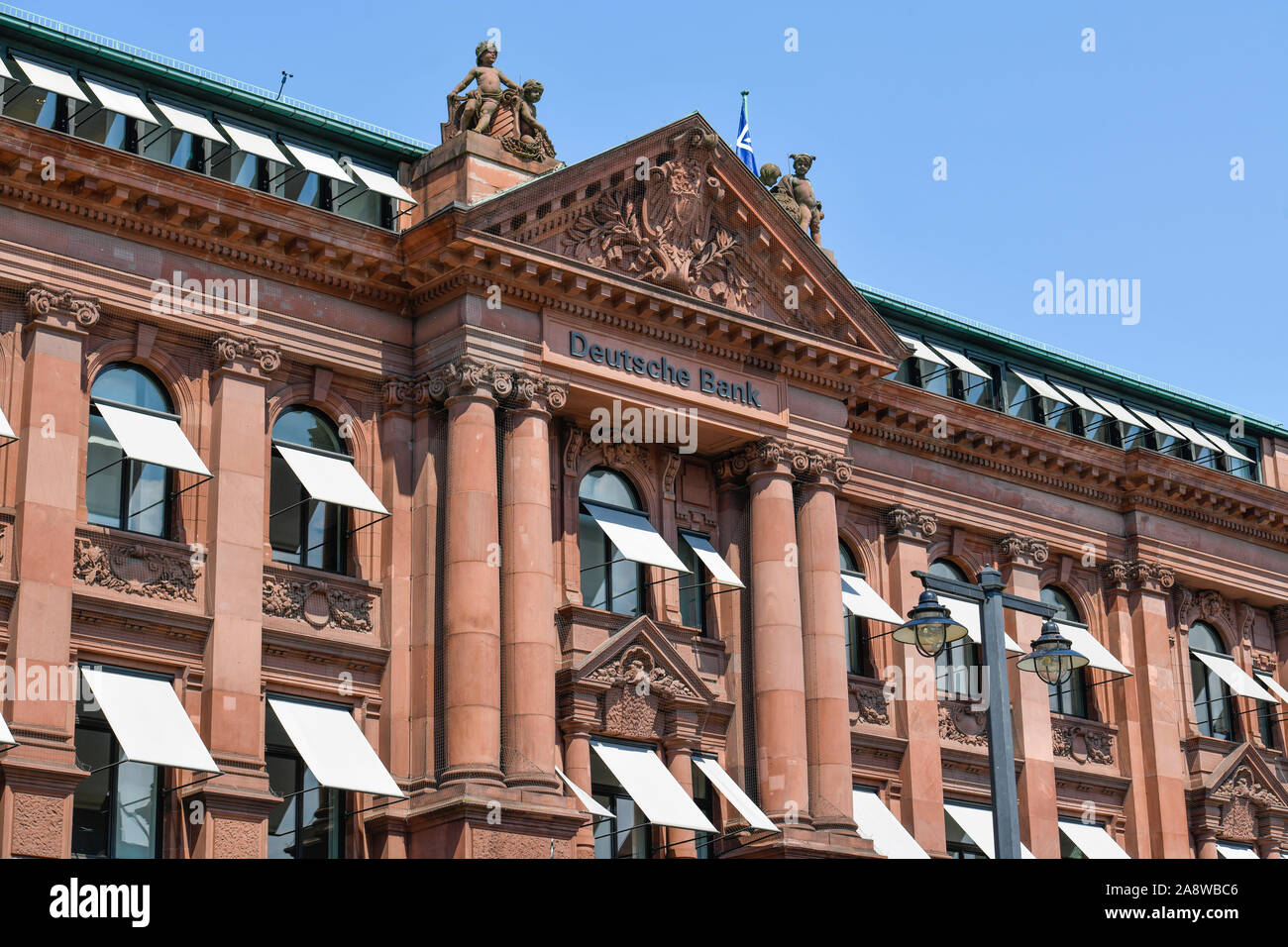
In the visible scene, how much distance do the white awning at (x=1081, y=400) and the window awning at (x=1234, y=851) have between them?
1150 centimetres

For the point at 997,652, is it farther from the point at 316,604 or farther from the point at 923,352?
the point at 923,352

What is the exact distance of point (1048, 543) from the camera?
54.6 metres

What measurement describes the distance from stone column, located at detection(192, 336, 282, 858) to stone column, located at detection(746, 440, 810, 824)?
35.6ft

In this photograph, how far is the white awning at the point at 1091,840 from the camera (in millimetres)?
51812

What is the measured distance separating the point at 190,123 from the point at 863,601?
17.9 metres

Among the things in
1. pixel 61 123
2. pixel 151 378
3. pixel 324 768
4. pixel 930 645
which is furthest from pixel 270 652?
pixel 930 645

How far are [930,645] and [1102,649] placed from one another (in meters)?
24.0

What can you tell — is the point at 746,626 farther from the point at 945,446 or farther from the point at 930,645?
the point at 930,645

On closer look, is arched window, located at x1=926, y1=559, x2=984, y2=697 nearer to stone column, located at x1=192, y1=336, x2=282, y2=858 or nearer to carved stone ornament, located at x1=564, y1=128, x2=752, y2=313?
carved stone ornament, located at x1=564, y1=128, x2=752, y2=313

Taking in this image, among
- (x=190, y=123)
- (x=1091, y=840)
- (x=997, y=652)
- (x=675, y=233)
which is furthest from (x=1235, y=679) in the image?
(x=190, y=123)

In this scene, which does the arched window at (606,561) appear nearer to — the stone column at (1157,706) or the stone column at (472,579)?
the stone column at (472,579)

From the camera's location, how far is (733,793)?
145 feet

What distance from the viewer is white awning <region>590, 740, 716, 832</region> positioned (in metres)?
42.3
